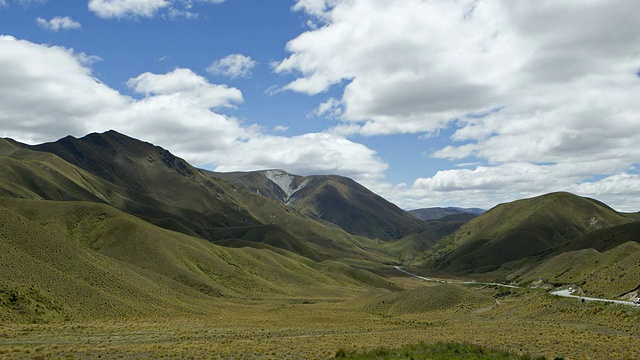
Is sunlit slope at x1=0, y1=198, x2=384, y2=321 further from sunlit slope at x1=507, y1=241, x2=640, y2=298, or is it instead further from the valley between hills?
sunlit slope at x1=507, y1=241, x2=640, y2=298

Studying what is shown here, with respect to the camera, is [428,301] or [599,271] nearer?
[599,271]

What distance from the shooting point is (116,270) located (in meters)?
84.1

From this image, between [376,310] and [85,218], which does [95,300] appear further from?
[85,218]

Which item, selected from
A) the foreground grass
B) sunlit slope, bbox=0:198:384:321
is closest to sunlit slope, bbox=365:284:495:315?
sunlit slope, bbox=0:198:384:321

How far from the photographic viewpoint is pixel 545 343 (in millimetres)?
40281

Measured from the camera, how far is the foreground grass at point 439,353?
3322 centimetres

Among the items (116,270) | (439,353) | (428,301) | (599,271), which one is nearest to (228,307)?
(116,270)

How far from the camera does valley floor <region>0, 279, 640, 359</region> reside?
3684 cm

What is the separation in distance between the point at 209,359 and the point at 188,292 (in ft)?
213

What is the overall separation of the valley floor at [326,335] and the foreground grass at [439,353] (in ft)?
9.49

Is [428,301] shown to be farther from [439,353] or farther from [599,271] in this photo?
[439,353]

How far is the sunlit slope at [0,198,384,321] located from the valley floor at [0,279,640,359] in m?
8.32

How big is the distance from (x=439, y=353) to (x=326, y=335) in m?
19.0

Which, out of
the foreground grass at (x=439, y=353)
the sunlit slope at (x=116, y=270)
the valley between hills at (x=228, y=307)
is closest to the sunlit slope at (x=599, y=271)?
the valley between hills at (x=228, y=307)
